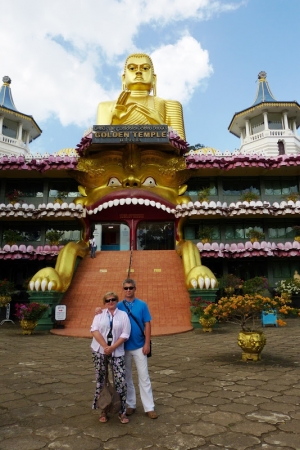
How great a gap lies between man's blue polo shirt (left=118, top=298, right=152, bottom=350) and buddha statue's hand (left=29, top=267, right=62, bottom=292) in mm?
9056

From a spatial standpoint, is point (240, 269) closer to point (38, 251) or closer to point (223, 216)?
point (223, 216)

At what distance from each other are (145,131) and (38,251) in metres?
8.19

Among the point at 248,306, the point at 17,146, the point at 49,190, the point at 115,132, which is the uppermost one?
the point at 17,146

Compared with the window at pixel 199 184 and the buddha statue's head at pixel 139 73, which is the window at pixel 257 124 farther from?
the window at pixel 199 184

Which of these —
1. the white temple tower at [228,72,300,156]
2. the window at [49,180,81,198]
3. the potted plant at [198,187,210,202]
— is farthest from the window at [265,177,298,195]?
the window at [49,180,81,198]

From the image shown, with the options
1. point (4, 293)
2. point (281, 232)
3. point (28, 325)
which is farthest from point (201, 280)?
point (281, 232)

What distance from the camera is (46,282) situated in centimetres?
1271

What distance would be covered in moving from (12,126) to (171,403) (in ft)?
120

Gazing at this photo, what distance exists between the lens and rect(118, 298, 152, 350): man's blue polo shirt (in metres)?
4.14

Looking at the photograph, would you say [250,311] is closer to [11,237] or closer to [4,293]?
[4,293]

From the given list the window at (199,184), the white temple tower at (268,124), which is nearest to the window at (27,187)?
the window at (199,184)

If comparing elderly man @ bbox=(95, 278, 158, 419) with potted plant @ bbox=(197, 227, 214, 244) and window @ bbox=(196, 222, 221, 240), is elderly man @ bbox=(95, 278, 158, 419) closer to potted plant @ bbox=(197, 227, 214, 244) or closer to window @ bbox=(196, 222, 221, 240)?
potted plant @ bbox=(197, 227, 214, 244)

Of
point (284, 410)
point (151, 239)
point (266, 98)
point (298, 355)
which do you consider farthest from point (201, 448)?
point (266, 98)

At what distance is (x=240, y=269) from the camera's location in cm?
1925
